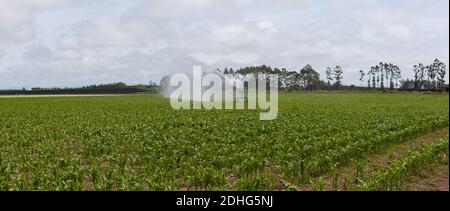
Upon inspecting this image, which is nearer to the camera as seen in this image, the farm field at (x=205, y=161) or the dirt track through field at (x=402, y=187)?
the farm field at (x=205, y=161)

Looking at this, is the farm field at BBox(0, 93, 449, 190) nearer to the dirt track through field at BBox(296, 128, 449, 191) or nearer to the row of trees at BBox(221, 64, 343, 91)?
the dirt track through field at BBox(296, 128, 449, 191)

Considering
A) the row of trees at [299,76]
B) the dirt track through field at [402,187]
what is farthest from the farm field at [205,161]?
the row of trees at [299,76]

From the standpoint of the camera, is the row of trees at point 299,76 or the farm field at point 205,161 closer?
the farm field at point 205,161

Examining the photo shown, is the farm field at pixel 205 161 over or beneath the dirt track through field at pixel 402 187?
over

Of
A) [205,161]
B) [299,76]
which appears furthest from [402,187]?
[299,76]

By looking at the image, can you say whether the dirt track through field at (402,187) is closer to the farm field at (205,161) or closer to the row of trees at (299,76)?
the farm field at (205,161)

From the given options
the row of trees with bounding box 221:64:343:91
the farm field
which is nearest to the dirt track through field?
the farm field

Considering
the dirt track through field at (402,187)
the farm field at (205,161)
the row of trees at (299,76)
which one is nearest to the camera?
the farm field at (205,161)

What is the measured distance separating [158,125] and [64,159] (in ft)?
33.9

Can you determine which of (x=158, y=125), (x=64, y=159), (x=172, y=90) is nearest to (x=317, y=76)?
(x=172, y=90)

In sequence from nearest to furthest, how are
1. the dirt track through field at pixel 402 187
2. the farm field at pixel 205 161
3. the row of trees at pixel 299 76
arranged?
the farm field at pixel 205 161
the dirt track through field at pixel 402 187
the row of trees at pixel 299 76
